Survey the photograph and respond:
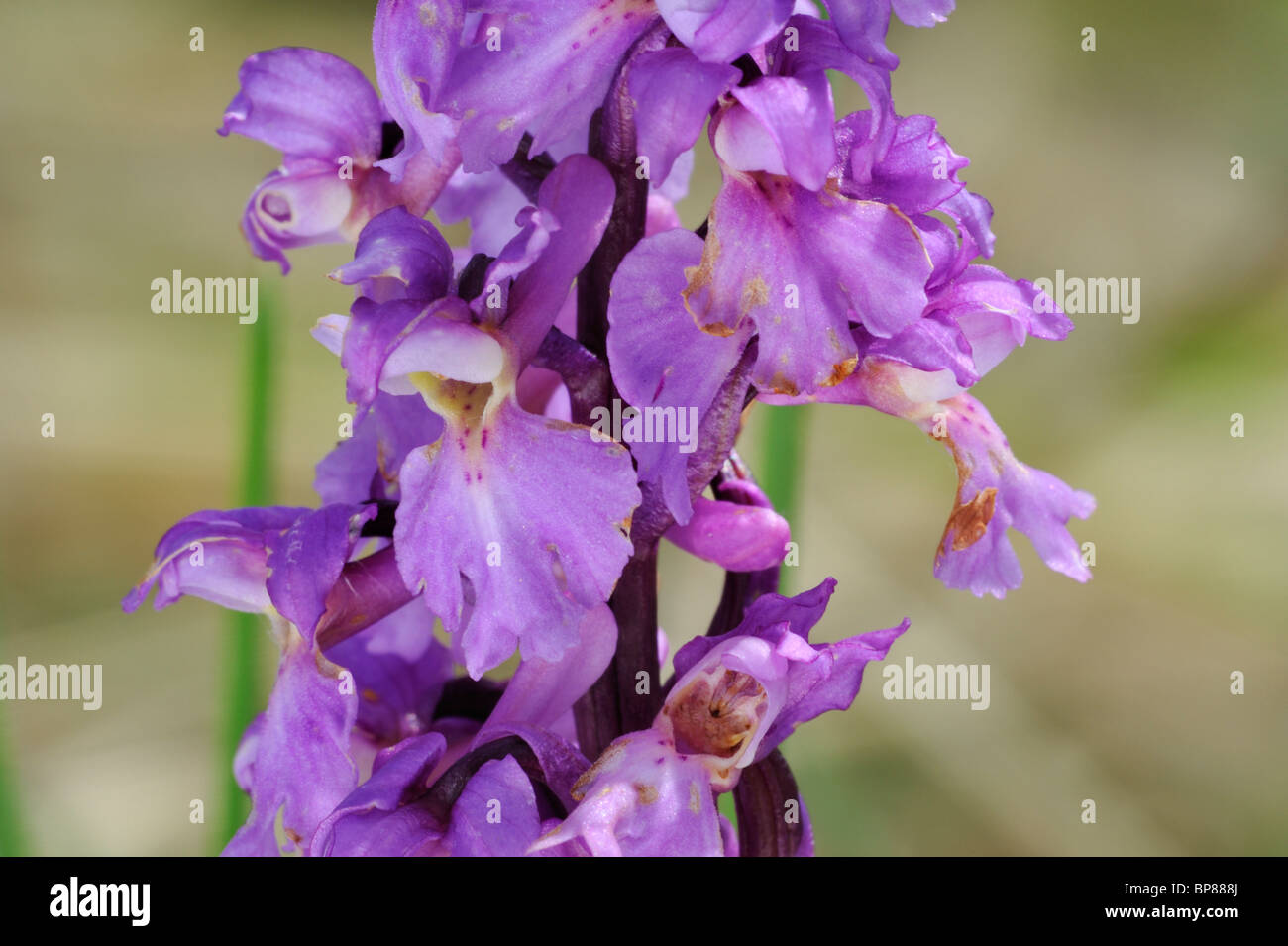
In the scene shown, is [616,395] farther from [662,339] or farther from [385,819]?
[385,819]

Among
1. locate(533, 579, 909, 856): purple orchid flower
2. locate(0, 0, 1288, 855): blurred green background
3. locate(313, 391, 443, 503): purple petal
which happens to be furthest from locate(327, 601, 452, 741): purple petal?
locate(0, 0, 1288, 855): blurred green background

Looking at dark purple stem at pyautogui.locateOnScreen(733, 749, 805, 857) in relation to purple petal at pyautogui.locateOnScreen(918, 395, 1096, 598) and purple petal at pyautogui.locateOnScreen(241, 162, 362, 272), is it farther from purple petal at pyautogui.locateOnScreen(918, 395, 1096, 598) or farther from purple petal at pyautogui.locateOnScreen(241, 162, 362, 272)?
purple petal at pyautogui.locateOnScreen(241, 162, 362, 272)

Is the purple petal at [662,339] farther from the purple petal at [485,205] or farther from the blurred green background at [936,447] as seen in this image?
the blurred green background at [936,447]

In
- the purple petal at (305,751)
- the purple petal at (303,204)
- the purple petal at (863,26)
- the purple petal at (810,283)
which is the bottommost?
the purple petal at (305,751)

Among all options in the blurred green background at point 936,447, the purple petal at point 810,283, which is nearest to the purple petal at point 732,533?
the purple petal at point 810,283
